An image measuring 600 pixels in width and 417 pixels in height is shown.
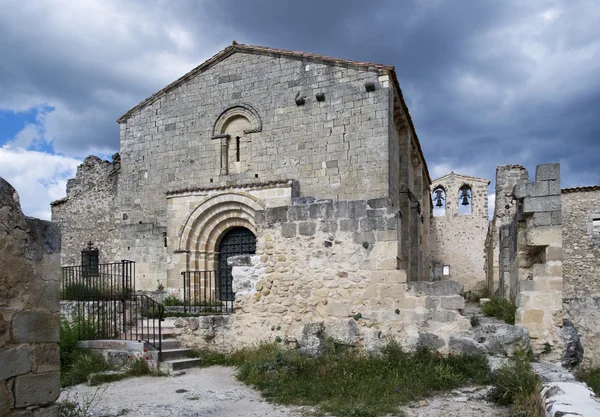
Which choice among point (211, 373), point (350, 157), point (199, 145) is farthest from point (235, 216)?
point (211, 373)

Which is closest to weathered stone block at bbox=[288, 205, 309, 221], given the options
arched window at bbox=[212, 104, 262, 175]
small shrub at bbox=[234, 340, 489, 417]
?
small shrub at bbox=[234, 340, 489, 417]

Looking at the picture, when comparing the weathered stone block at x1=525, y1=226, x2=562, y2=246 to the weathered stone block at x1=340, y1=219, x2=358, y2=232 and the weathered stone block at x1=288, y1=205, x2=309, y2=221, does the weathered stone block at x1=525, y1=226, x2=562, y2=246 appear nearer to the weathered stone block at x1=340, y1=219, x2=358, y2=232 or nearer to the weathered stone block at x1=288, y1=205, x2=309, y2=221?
the weathered stone block at x1=340, y1=219, x2=358, y2=232

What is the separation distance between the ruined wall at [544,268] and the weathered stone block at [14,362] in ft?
20.5

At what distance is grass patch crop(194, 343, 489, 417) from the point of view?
6.16m

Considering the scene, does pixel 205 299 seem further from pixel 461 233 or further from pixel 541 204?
pixel 461 233

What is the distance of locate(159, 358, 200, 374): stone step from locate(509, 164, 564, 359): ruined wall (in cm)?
530

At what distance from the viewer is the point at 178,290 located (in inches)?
599

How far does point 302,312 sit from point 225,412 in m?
2.69

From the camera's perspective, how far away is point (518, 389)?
5797 millimetres

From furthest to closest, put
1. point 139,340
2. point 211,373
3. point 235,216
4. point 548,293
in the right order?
point 235,216, point 139,340, point 211,373, point 548,293

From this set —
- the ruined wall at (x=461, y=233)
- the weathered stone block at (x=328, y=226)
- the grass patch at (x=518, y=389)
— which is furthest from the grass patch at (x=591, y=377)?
the ruined wall at (x=461, y=233)

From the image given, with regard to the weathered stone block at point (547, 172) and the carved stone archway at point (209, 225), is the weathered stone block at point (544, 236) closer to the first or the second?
the weathered stone block at point (547, 172)

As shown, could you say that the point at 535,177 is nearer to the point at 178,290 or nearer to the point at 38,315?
the point at 38,315

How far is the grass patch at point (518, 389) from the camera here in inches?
210
